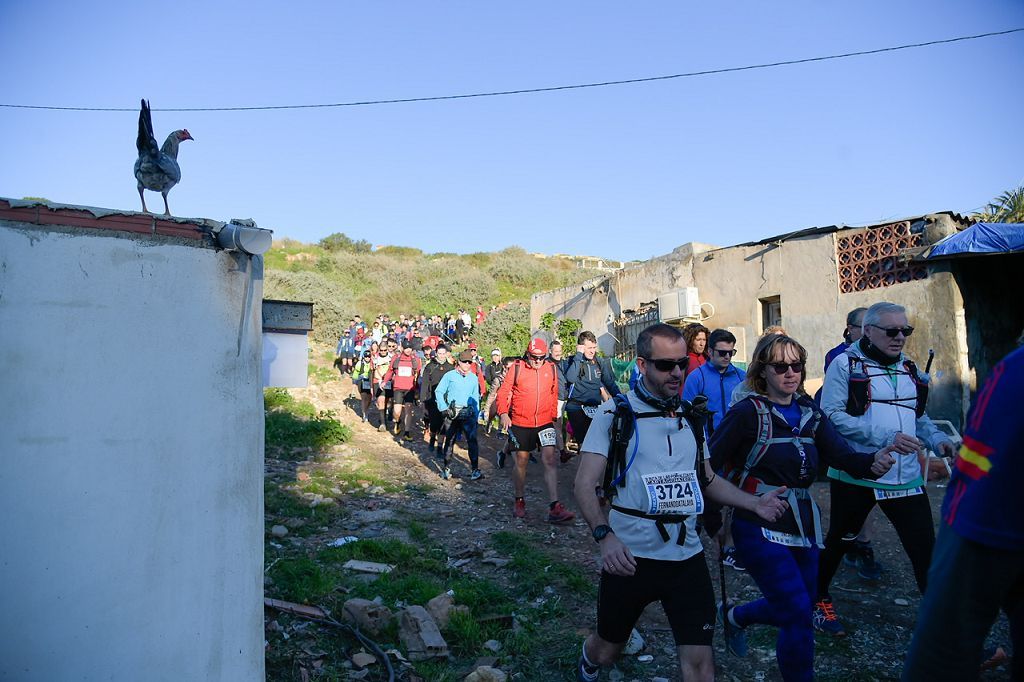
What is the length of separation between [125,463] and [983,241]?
37.5 ft

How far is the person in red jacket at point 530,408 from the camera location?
788 cm

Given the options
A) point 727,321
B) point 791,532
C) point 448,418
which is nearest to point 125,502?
point 791,532

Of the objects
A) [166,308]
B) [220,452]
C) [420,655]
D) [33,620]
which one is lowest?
[420,655]

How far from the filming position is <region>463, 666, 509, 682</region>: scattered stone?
416cm

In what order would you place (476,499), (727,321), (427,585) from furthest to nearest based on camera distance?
(727,321) → (476,499) → (427,585)

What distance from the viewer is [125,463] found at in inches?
130

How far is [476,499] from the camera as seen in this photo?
9195 millimetres

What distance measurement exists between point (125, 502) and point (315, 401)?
14600 mm

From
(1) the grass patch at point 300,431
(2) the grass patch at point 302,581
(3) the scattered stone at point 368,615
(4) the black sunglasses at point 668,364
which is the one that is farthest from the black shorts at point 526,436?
(1) the grass patch at point 300,431

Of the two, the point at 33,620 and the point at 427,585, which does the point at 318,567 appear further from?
the point at 33,620

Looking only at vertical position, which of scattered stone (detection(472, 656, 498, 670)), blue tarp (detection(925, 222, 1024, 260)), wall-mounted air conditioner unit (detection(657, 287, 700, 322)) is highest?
blue tarp (detection(925, 222, 1024, 260))

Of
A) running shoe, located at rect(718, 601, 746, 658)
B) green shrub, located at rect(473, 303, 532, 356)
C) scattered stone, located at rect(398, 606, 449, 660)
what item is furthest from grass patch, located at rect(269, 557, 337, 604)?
green shrub, located at rect(473, 303, 532, 356)

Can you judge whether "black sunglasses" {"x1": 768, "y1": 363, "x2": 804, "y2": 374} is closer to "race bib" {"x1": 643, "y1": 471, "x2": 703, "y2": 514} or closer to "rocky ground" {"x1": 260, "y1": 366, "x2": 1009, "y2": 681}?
"race bib" {"x1": 643, "y1": 471, "x2": 703, "y2": 514}

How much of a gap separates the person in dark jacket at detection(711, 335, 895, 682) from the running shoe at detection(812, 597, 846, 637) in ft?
3.79
